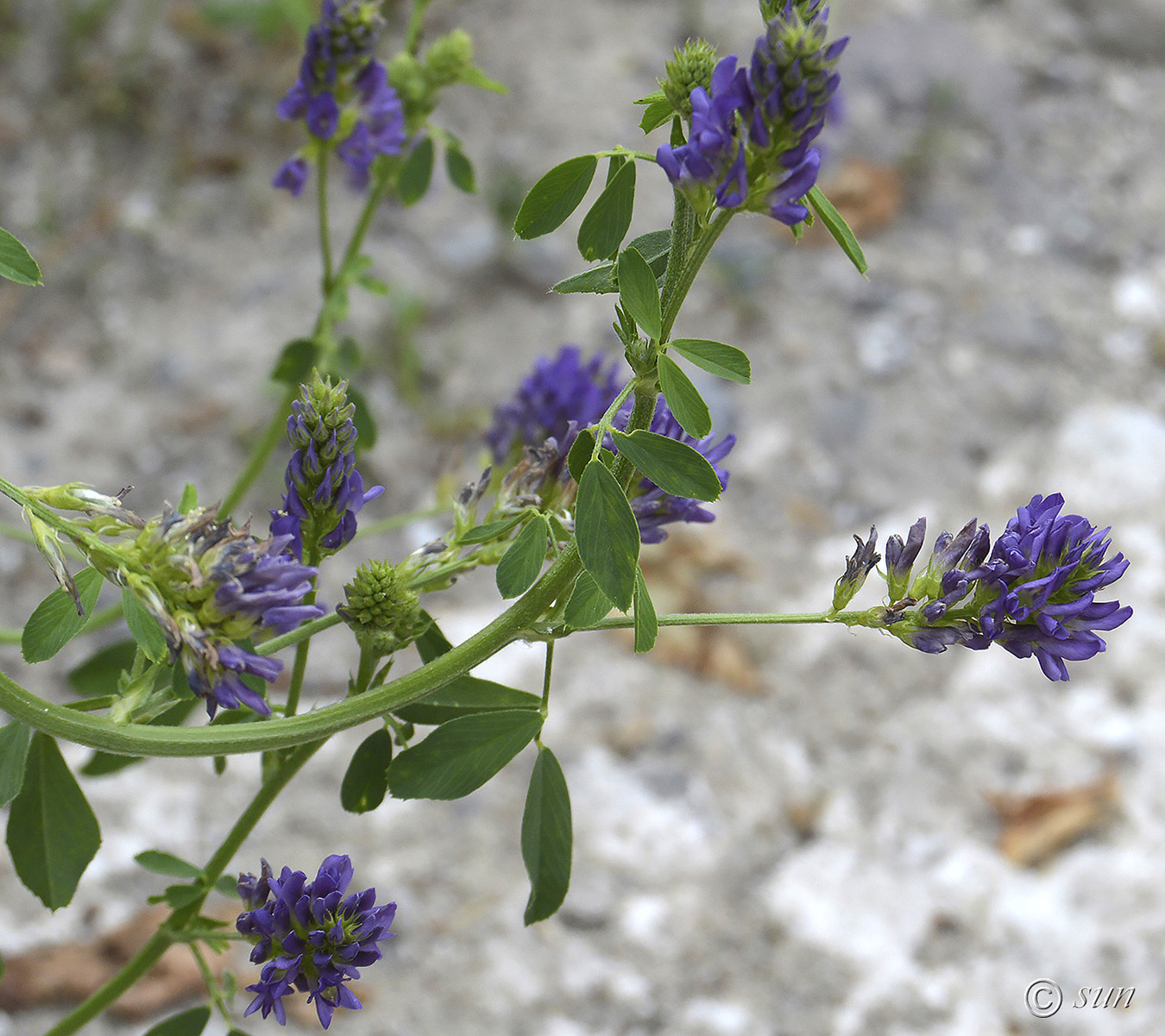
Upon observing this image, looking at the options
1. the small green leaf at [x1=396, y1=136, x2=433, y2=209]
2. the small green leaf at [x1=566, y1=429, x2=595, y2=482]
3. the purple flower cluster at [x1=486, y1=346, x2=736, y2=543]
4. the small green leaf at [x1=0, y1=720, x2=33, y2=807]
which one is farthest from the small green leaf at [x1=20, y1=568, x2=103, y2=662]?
the small green leaf at [x1=396, y1=136, x2=433, y2=209]

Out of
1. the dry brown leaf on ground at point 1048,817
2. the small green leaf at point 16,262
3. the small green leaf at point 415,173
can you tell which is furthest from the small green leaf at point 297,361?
the dry brown leaf on ground at point 1048,817

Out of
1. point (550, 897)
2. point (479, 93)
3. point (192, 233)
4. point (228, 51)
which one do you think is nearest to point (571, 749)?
point (550, 897)

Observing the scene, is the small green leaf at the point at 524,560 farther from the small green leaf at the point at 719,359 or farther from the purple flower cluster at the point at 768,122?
the purple flower cluster at the point at 768,122

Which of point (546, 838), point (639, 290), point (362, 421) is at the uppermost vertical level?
point (362, 421)

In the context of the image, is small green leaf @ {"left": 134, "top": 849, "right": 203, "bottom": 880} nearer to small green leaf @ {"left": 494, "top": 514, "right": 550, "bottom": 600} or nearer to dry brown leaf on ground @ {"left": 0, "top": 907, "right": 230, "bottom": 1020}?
small green leaf @ {"left": 494, "top": 514, "right": 550, "bottom": 600}

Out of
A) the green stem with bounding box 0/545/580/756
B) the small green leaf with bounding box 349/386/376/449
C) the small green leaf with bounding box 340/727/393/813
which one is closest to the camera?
the green stem with bounding box 0/545/580/756

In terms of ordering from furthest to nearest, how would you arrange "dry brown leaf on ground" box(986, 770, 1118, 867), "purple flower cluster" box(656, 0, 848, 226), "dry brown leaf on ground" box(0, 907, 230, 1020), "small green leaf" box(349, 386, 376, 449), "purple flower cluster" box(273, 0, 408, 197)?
"dry brown leaf on ground" box(986, 770, 1118, 867), "dry brown leaf on ground" box(0, 907, 230, 1020), "small green leaf" box(349, 386, 376, 449), "purple flower cluster" box(273, 0, 408, 197), "purple flower cluster" box(656, 0, 848, 226)

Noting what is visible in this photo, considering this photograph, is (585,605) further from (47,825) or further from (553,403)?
(553,403)

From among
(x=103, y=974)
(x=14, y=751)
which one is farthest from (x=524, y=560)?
(x=103, y=974)
